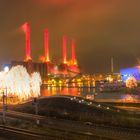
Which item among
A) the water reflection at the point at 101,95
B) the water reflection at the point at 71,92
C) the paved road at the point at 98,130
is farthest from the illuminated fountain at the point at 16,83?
the paved road at the point at 98,130

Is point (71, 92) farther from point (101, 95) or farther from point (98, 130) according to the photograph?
point (98, 130)

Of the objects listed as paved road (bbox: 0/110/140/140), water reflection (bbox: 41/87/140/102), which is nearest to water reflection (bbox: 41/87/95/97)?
water reflection (bbox: 41/87/140/102)

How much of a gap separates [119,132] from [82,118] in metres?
6.54

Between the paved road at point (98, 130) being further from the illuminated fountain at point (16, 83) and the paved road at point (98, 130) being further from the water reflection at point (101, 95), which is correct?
the illuminated fountain at point (16, 83)

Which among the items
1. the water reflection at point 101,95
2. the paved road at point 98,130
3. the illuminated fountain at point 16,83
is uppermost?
the illuminated fountain at point 16,83

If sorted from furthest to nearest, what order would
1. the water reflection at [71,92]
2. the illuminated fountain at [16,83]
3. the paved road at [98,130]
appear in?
the water reflection at [71,92]
the illuminated fountain at [16,83]
the paved road at [98,130]

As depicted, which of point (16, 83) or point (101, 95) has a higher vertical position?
point (16, 83)

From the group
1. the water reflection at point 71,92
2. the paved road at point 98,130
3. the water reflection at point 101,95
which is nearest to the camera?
the paved road at point 98,130

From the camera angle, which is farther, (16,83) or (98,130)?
(16,83)

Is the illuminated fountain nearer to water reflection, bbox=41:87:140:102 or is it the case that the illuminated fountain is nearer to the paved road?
water reflection, bbox=41:87:140:102

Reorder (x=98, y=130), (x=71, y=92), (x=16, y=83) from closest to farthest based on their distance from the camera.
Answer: (x=98, y=130), (x=16, y=83), (x=71, y=92)

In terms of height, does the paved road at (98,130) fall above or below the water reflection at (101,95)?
below

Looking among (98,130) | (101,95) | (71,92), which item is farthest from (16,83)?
(98,130)

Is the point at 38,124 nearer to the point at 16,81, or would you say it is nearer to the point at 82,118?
the point at 82,118
